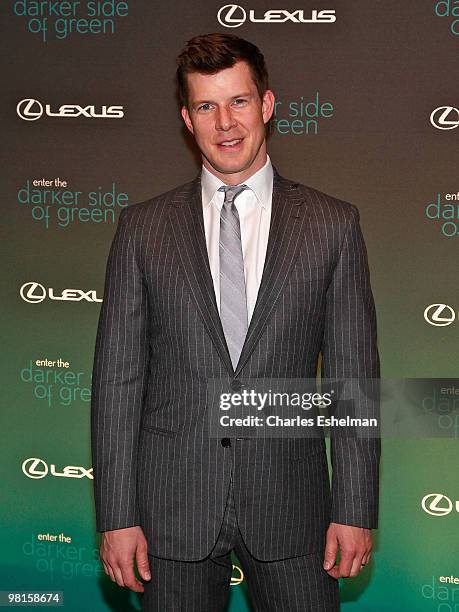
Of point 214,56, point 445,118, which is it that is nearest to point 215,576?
point 214,56

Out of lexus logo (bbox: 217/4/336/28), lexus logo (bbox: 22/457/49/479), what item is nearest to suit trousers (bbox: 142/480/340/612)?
lexus logo (bbox: 22/457/49/479)

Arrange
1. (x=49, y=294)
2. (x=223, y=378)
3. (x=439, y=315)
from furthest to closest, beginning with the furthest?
(x=49, y=294) → (x=439, y=315) → (x=223, y=378)

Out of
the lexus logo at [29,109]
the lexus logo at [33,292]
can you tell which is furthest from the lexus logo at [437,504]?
the lexus logo at [29,109]

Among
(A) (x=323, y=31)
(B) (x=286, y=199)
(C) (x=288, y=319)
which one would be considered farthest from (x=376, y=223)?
(C) (x=288, y=319)

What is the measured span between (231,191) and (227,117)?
20 centimetres

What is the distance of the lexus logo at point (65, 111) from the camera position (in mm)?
3135

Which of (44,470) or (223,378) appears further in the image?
(44,470)

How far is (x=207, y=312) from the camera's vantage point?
206cm

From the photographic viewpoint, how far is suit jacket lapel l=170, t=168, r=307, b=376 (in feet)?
6.75

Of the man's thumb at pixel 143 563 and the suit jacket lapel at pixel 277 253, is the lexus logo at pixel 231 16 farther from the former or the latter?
the man's thumb at pixel 143 563

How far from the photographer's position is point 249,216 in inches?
87.9

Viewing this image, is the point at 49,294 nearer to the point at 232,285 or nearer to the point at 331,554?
the point at 232,285

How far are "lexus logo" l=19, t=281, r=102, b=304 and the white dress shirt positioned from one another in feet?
3.68

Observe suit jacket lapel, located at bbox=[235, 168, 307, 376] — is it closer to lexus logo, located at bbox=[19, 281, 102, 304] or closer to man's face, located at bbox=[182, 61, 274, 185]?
man's face, located at bbox=[182, 61, 274, 185]
